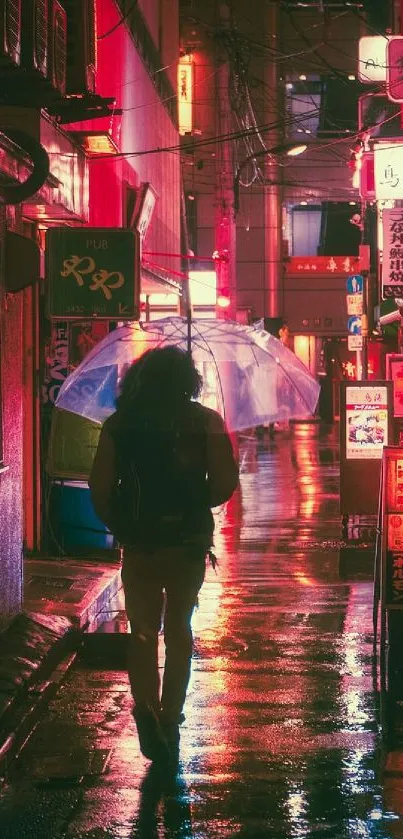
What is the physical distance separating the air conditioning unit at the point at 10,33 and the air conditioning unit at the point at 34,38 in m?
0.36

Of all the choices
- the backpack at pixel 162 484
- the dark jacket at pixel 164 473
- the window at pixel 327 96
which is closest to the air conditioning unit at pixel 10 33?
the dark jacket at pixel 164 473

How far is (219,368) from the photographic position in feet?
44.6

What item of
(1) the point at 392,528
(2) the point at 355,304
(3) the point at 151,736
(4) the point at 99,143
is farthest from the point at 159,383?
(2) the point at 355,304

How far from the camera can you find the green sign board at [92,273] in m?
14.2

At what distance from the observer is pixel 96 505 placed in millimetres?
7227

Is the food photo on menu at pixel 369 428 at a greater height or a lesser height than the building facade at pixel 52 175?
lesser

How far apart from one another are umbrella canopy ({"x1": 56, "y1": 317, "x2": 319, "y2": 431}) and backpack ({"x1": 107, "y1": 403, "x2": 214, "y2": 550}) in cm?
504

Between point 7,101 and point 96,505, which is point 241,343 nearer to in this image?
point 7,101

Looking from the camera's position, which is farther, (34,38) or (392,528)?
(34,38)

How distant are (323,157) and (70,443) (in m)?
38.4

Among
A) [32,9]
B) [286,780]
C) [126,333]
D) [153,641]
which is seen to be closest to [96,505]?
[153,641]

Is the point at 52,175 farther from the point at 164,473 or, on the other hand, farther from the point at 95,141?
the point at 164,473

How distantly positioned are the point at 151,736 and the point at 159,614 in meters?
0.64

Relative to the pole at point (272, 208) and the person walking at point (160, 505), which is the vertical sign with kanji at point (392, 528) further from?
the pole at point (272, 208)
